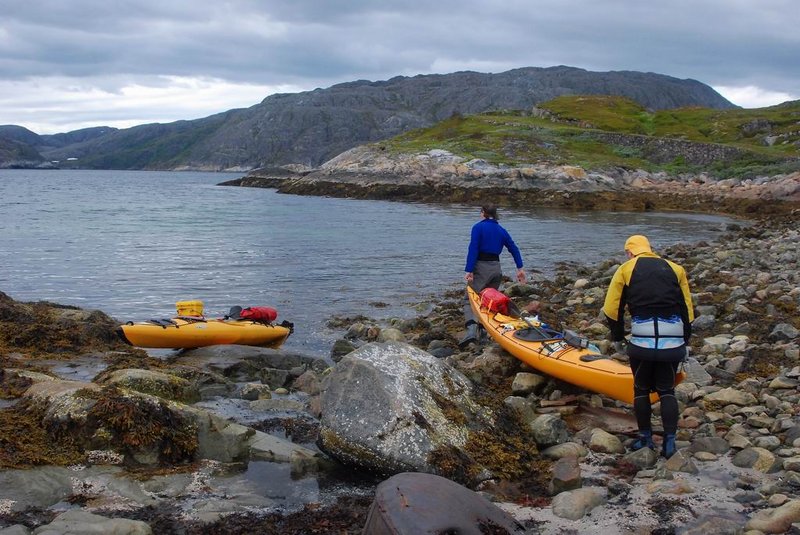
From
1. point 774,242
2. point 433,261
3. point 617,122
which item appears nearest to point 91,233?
point 433,261

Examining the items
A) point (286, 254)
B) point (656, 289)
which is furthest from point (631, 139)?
point (656, 289)

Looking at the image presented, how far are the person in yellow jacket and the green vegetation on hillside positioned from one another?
47095 mm

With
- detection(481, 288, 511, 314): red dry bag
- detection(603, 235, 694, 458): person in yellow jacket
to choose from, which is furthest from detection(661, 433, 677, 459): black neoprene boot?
detection(481, 288, 511, 314): red dry bag

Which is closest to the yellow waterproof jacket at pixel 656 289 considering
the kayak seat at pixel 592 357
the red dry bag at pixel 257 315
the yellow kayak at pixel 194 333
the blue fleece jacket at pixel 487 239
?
the kayak seat at pixel 592 357

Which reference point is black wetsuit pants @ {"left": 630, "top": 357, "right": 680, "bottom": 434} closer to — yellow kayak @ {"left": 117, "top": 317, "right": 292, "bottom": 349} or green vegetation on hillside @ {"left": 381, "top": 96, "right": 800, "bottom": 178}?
yellow kayak @ {"left": 117, "top": 317, "right": 292, "bottom": 349}

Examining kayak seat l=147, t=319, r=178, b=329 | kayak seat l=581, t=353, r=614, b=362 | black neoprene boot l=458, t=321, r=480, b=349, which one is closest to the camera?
kayak seat l=581, t=353, r=614, b=362

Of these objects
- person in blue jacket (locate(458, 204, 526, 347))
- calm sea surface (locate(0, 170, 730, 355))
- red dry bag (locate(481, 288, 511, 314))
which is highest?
person in blue jacket (locate(458, 204, 526, 347))

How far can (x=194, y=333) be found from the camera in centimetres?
1215

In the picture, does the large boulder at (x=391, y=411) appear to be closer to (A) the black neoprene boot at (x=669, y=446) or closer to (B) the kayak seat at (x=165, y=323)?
(A) the black neoprene boot at (x=669, y=446)

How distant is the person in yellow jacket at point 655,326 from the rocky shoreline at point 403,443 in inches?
15.7

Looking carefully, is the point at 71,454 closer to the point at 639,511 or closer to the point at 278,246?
the point at 639,511

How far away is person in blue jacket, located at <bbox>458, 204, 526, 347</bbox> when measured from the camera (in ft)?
38.3

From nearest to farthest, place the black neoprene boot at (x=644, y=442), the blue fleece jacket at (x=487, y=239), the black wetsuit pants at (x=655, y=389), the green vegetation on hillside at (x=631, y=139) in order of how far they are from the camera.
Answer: the black wetsuit pants at (x=655, y=389) < the black neoprene boot at (x=644, y=442) < the blue fleece jacket at (x=487, y=239) < the green vegetation on hillside at (x=631, y=139)

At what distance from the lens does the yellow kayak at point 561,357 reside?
796 centimetres
